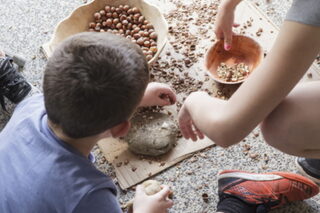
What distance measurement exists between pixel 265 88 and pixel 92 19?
2.73 feet

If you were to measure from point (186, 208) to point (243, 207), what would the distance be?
0.52 ft

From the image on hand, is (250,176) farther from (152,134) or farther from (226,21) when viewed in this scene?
(226,21)

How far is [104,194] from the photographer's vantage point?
2.59 feet

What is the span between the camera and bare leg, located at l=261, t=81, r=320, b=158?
847mm

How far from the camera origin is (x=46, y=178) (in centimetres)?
74

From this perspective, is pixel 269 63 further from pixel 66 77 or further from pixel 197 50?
pixel 197 50

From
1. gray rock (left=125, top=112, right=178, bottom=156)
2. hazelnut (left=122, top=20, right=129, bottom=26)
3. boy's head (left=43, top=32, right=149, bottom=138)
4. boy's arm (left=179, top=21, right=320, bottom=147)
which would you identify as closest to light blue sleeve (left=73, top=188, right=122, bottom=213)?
boy's head (left=43, top=32, right=149, bottom=138)

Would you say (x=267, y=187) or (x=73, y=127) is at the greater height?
(x=73, y=127)

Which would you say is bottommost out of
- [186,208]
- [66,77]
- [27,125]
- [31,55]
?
[186,208]

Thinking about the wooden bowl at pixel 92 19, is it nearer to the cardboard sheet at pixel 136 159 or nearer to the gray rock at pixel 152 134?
the gray rock at pixel 152 134

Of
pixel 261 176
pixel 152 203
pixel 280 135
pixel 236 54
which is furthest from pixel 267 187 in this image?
pixel 236 54

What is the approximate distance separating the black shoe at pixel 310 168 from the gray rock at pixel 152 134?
38 centimetres

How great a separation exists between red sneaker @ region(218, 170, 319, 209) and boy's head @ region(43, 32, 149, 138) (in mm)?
473

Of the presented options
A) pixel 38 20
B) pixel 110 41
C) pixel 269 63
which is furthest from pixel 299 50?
pixel 38 20
